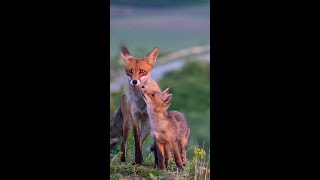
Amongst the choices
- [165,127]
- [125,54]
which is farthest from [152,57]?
[165,127]

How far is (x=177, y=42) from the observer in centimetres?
510

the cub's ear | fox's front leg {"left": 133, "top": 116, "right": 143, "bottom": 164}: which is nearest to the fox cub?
the cub's ear

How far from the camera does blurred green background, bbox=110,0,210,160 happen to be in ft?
16.6

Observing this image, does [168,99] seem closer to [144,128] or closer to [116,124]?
[144,128]

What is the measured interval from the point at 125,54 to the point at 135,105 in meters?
0.28

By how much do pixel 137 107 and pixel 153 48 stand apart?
33 cm

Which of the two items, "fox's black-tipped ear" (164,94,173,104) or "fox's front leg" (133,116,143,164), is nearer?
"fox's black-tipped ear" (164,94,173,104)

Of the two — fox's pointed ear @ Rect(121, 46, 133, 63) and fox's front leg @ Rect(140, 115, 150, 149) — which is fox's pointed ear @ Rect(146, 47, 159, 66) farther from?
fox's front leg @ Rect(140, 115, 150, 149)

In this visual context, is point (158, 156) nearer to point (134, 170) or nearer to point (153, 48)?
point (134, 170)

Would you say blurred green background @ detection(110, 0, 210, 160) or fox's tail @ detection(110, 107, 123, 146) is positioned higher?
blurred green background @ detection(110, 0, 210, 160)

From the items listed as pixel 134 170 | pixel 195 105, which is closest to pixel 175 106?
pixel 195 105

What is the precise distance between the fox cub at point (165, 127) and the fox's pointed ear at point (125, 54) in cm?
18

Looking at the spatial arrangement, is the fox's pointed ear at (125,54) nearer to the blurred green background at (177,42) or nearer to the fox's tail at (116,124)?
the blurred green background at (177,42)

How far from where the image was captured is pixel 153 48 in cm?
507
